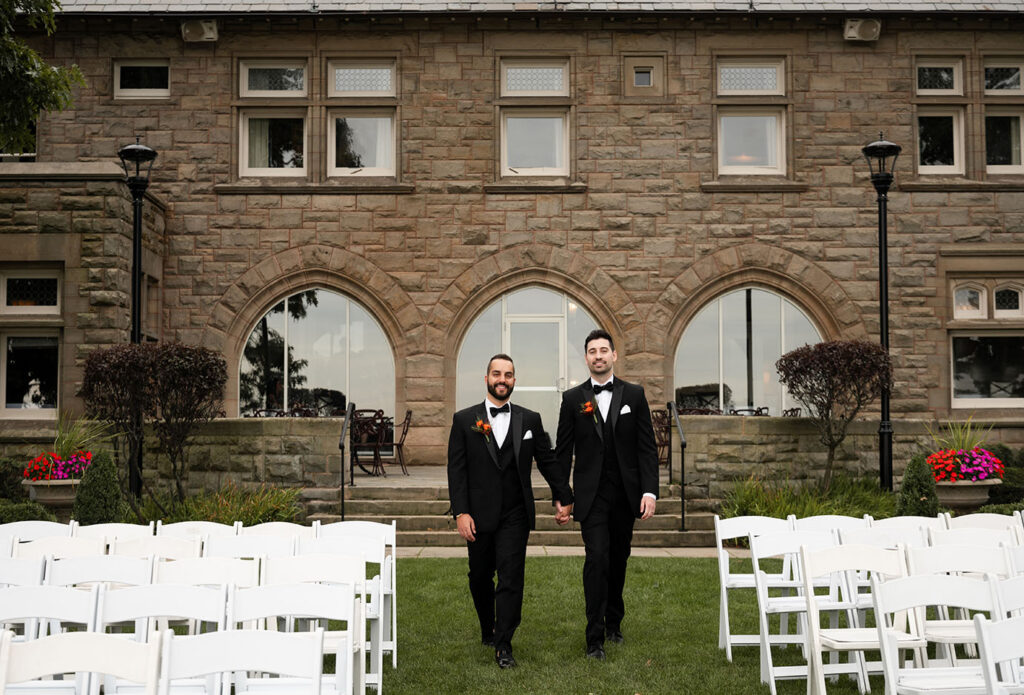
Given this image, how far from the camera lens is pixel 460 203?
1502 cm

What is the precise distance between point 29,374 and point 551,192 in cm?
810

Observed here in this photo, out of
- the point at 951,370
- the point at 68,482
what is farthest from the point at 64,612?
the point at 951,370

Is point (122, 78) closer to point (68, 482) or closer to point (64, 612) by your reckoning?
point (68, 482)

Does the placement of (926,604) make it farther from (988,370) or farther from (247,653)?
(988,370)

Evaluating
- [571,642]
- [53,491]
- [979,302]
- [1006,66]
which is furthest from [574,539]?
[1006,66]

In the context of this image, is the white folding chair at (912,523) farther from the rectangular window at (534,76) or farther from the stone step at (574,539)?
the rectangular window at (534,76)

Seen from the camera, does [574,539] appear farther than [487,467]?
Yes

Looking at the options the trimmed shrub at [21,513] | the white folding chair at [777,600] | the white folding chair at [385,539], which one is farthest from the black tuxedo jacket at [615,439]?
the trimmed shrub at [21,513]

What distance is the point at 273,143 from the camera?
608 inches

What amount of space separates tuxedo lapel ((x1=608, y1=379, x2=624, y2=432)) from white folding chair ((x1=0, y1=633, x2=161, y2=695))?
3.78 m

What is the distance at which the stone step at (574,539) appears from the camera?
10.8m

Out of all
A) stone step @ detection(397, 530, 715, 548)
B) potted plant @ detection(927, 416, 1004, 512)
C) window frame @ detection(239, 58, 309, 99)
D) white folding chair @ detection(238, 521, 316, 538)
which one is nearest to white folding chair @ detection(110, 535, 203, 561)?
white folding chair @ detection(238, 521, 316, 538)

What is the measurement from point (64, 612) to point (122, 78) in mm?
13220

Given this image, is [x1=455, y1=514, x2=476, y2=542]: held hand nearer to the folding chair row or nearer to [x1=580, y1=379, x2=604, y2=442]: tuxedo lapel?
[x1=580, y1=379, x2=604, y2=442]: tuxedo lapel
